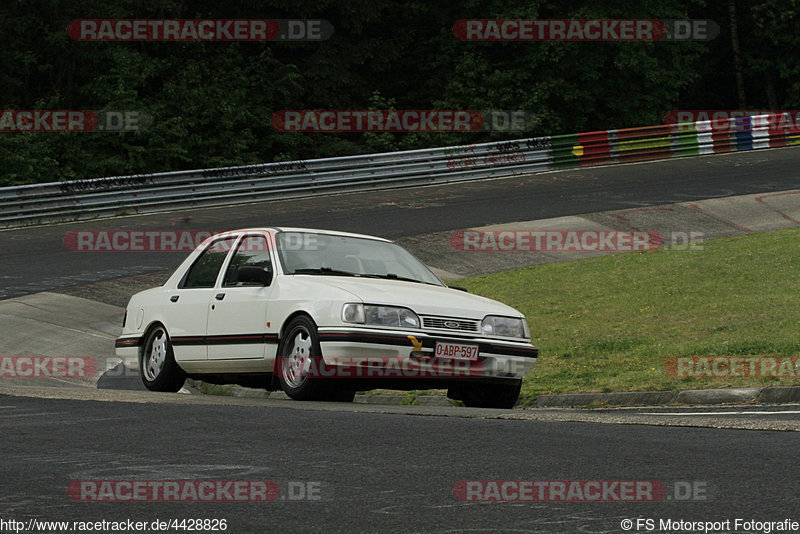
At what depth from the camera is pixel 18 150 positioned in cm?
3128

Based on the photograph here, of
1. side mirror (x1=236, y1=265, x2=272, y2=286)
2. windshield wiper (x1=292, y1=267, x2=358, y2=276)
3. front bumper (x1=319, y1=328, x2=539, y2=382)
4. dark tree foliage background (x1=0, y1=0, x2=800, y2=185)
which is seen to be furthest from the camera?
dark tree foliage background (x1=0, y1=0, x2=800, y2=185)

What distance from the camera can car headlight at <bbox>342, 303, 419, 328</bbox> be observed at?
344 inches

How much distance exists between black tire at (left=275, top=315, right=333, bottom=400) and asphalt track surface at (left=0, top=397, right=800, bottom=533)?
0.78 m

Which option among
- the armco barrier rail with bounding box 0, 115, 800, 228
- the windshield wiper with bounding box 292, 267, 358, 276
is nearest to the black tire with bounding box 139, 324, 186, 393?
the windshield wiper with bounding box 292, 267, 358, 276

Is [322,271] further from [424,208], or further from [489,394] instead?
[424,208]

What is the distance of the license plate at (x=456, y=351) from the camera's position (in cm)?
888

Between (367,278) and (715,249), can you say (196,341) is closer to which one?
(367,278)

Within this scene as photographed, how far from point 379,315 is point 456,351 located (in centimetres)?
69

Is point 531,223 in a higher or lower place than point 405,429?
higher

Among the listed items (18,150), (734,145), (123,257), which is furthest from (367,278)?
(734,145)

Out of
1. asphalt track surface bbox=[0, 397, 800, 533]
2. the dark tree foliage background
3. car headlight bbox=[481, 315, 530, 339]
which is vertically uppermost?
the dark tree foliage background

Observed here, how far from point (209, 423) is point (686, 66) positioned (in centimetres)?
3747

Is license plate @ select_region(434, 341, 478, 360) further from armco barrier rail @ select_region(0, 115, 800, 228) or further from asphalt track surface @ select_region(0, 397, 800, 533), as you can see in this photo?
armco barrier rail @ select_region(0, 115, 800, 228)

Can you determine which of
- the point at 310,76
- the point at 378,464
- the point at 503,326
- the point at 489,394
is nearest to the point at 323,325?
the point at 503,326
